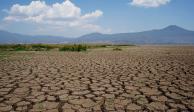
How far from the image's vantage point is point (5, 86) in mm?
4473

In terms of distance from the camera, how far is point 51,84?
467 centimetres

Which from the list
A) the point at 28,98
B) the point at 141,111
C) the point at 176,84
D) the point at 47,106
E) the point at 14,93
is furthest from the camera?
the point at 176,84

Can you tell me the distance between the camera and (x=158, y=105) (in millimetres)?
3193

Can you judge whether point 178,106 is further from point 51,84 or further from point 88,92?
point 51,84

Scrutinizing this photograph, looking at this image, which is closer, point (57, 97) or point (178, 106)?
point (178, 106)

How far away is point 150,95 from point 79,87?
59.1 inches

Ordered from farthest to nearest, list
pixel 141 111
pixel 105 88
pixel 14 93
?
pixel 105 88 → pixel 14 93 → pixel 141 111

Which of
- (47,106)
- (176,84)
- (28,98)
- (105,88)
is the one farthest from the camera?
(176,84)

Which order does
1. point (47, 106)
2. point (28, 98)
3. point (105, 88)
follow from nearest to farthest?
point (47, 106), point (28, 98), point (105, 88)

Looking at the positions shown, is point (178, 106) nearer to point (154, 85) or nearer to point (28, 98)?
point (154, 85)

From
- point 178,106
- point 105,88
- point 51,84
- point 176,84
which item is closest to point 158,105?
point 178,106

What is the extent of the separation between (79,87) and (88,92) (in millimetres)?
454

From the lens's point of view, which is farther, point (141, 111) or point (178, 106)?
point (178, 106)

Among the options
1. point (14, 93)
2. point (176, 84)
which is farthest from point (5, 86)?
point (176, 84)
